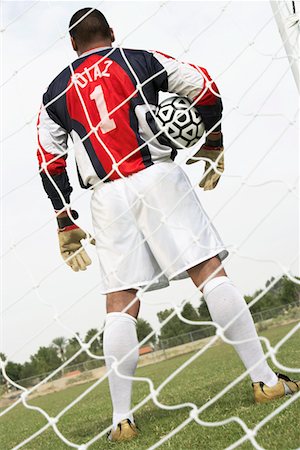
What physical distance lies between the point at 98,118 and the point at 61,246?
2.00ft

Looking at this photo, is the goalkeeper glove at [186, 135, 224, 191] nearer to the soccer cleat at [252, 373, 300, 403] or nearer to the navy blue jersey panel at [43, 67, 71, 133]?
the navy blue jersey panel at [43, 67, 71, 133]

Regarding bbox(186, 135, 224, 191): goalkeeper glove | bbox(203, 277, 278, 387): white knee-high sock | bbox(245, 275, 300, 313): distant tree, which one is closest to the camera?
bbox(203, 277, 278, 387): white knee-high sock

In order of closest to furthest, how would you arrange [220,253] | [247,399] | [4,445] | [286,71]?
[286,71]
[220,253]
[247,399]
[4,445]

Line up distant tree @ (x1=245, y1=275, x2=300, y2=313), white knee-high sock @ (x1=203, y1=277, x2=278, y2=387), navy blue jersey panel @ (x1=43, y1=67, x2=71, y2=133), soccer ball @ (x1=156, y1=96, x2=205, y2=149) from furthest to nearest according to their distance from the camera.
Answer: distant tree @ (x1=245, y1=275, x2=300, y2=313), navy blue jersey panel @ (x1=43, y1=67, x2=71, y2=133), soccer ball @ (x1=156, y1=96, x2=205, y2=149), white knee-high sock @ (x1=203, y1=277, x2=278, y2=387)

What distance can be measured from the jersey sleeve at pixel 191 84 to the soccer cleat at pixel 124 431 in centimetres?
121

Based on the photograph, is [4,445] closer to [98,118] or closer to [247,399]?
[247,399]

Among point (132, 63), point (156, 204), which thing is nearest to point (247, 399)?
point (156, 204)

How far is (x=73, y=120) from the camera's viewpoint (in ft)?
9.46

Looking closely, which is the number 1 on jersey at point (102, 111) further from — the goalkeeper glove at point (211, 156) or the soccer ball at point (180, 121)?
the goalkeeper glove at point (211, 156)

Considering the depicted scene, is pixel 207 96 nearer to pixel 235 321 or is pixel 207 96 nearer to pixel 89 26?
pixel 89 26

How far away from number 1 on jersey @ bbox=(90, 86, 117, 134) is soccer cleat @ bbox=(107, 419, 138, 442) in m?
1.11

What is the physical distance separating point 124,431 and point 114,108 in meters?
1.23

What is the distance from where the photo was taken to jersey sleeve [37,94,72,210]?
2.97 m

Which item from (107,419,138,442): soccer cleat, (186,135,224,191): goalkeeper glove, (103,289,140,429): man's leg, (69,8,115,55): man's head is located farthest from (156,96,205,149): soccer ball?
(107,419,138,442): soccer cleat
